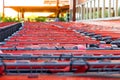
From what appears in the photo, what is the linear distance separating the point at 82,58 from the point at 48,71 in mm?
177

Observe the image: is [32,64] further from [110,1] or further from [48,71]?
[110,1]

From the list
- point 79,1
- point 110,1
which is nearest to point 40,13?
point 79,1

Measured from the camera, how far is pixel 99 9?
19234mm

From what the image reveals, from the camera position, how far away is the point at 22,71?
5.01ft

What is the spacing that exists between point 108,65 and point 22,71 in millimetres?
334

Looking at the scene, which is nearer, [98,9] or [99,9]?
[99,9]

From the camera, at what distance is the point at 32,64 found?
4.98 ft

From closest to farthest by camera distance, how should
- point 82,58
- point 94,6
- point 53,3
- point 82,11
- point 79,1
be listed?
point 82,58 → point 94,6 → point 82,11 → point 79,1 → point 53,3

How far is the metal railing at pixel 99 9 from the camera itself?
14653mm

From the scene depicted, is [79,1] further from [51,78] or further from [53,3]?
[51,78]

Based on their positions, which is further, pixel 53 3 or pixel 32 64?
pixel 53 3

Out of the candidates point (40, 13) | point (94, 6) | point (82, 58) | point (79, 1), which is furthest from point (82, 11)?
point (82, 58)

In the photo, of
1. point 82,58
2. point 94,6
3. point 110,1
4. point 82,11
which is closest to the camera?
point 82,58

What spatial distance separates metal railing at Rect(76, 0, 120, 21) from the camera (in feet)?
48.1
